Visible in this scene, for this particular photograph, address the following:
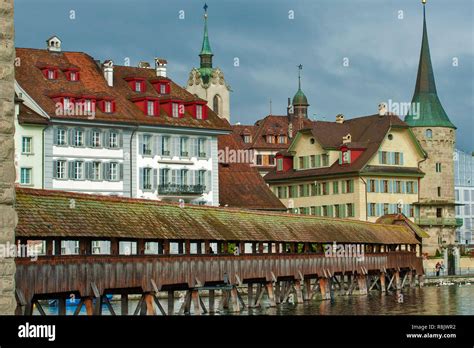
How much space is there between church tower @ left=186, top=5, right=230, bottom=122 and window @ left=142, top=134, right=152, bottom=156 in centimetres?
6589

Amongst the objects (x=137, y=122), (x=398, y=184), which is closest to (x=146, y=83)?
(x=137, y=122)

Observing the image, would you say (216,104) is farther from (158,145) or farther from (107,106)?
(107,106)

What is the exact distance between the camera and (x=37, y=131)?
205 ft

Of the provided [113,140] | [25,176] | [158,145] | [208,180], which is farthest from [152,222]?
[208,180]

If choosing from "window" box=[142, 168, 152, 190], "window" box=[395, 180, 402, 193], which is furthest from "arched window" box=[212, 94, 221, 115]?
"window" box=[142, 168, 152, 190]

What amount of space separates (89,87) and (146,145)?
5200mm

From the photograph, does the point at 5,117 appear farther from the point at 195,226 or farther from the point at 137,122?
the point at 137,122

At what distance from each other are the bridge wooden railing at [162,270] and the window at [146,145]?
50.0ft

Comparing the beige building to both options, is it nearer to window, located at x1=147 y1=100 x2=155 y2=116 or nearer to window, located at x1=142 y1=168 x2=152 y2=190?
window, located at x1=147 y1=100 x2=155 y2=116

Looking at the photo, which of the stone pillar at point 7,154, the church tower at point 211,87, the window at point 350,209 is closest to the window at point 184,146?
the window at point 350,209

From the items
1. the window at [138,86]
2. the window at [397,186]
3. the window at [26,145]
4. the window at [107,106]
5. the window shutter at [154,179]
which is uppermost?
the window at [138,86]

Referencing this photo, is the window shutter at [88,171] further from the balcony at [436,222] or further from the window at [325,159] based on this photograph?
the balcony at [436,222]

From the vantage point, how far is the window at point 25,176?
61.4m
